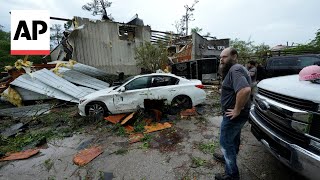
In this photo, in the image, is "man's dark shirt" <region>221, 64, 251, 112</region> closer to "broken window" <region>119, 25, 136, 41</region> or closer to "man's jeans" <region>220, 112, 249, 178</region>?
"man's jeans" <region>220, 112, 249, 178</region>

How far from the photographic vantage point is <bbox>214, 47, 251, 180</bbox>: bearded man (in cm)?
241

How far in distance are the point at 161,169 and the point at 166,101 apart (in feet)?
11.1

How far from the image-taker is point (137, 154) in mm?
4141

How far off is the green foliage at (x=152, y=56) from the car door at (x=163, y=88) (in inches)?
255

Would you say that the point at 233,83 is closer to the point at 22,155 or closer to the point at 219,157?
the point at 219,157

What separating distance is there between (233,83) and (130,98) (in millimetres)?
4466

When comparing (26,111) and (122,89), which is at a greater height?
(122,89)

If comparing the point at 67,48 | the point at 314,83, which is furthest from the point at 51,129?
the point at 67,48

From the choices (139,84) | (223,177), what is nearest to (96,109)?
(139,84)

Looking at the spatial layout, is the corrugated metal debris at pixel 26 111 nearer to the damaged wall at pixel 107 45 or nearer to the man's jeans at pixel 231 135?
the damaged wall at pixel 107 45

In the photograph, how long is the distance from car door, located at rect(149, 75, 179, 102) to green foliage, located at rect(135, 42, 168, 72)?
649 cm

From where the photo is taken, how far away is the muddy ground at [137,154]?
134 inches

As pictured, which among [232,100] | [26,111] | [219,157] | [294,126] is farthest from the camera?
[26,111]

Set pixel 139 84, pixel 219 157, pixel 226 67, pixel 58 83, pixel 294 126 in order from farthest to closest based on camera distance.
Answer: pixel 58 83, pixel 139 84, pixel 219 157, pixel 226 67, pixel 294 126
